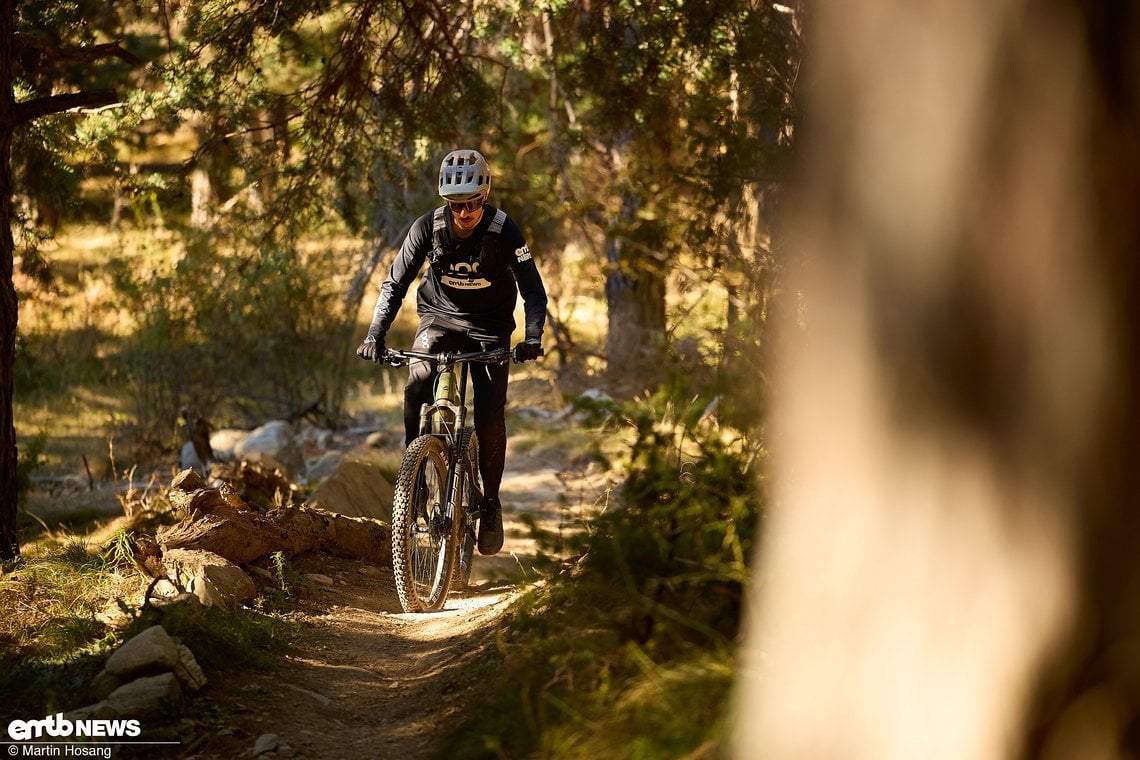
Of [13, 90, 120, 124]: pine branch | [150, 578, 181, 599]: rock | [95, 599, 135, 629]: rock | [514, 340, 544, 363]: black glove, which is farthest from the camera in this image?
[13, 90, 120, 124]: pine branch

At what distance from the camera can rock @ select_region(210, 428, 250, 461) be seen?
45.3 feet

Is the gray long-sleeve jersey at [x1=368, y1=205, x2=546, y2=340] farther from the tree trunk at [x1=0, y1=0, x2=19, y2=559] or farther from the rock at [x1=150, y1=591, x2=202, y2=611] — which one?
the tree trunk at [x1=0, y1=0, x2=19, y2=559]

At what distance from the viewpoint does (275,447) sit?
1323cm

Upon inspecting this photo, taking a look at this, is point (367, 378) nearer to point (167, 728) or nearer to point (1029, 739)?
point (167, 728)

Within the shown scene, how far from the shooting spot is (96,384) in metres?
16.7

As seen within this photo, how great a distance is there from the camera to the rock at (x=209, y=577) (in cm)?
574

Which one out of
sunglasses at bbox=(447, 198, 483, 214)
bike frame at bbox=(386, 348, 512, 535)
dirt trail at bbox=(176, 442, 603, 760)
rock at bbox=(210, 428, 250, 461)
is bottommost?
dirt trail at bbox=(176, 442, 603, 760)

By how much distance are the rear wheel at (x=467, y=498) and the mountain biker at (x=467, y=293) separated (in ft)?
0.30

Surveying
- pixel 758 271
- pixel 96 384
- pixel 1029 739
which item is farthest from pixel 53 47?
pixel 96 384

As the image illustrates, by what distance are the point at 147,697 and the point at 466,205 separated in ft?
9.58

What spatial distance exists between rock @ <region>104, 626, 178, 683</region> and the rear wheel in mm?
2227

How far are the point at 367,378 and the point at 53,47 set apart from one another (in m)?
10.4

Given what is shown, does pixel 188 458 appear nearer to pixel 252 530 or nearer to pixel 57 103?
pixel 57 103

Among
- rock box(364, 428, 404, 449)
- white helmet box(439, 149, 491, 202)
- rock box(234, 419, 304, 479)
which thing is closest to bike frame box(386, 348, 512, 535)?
white helmet box(439, 149, 491, 202)
